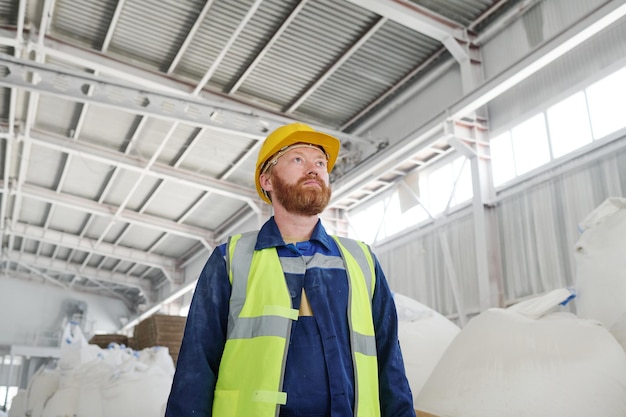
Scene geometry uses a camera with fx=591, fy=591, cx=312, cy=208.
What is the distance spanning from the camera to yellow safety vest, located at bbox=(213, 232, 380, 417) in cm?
148

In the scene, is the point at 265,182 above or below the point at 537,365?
above

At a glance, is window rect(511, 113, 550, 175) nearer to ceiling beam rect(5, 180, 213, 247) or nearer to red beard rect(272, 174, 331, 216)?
red beard rect(272, 174, 331, 216)

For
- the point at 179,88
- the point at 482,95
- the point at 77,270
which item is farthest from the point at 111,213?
the point at 482,95

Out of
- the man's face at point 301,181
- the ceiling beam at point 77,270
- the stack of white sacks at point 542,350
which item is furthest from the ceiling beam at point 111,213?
the man's face at point 301,181

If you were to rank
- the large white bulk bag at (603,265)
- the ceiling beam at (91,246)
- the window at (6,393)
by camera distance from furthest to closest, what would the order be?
the window at (6,393)
the ceiling beam at (91,246)
the large white bulk bag at (603,265)

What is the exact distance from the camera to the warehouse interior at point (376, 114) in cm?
699

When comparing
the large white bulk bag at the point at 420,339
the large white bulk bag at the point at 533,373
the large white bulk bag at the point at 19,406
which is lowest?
the large white bulk bag at the point at 19,406

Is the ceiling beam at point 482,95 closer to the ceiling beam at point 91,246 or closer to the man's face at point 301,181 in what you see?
the man's face at point 301,181

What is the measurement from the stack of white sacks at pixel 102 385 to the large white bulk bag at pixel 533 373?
2842 mm

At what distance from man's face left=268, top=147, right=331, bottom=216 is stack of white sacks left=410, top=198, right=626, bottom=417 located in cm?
106

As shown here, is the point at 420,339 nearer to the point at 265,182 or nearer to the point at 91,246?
the point at 265,182

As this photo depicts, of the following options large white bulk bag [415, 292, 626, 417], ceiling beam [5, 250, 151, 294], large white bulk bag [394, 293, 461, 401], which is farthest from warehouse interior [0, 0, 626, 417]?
ceiling beam [5, 250, 151, 294]

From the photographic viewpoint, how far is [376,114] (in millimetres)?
10414

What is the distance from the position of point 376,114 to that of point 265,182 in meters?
8.70
